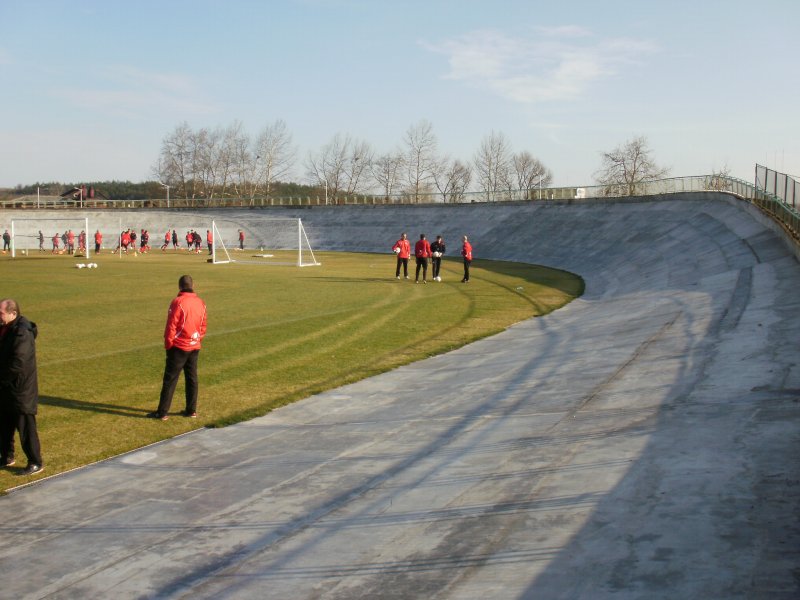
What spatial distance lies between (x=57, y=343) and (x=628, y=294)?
50.4 ft

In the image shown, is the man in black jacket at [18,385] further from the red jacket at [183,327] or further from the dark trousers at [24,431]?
the red jacket at [183,327]

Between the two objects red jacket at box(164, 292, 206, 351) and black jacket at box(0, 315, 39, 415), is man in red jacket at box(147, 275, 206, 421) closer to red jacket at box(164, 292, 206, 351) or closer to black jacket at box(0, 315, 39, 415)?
red jacket at box(164, 292, 206, 351)

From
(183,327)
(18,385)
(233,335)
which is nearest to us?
(18,385)

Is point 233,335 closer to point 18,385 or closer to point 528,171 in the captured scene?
point 18,385

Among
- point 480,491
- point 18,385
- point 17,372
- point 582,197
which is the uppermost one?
point 582,197

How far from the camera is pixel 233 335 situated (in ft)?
55.2

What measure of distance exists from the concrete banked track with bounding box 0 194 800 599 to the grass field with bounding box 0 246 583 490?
80 cm

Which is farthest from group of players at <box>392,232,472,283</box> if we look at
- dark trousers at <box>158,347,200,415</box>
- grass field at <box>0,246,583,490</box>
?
dark trousers at <box>158,347,200,415</box>

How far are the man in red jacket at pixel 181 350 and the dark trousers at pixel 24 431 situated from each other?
2185 millimetres

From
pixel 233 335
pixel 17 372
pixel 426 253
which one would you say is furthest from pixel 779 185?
pixel 17 372

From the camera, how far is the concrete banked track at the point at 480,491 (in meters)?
5.46

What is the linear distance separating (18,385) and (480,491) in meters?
4.83

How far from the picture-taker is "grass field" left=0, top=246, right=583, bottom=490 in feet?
33.4

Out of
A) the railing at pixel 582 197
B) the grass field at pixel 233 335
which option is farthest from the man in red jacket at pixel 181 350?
the railing at pixel 582 197
